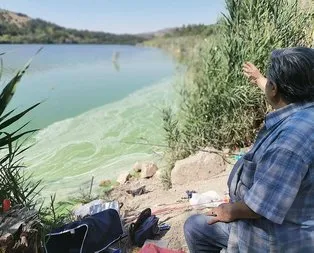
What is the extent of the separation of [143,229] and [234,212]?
4.65 ft

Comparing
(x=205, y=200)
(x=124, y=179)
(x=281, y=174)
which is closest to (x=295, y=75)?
(x=281, y=174)

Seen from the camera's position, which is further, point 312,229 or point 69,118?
point 69,118

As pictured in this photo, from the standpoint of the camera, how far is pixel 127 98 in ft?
53.5

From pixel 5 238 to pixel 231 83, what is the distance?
4.08 meters

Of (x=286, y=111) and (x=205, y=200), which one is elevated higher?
(x=286, y=111)

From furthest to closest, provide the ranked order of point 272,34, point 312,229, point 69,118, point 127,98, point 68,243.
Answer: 1. point 127,98
2. point 69,118
3. point 272,34
4. point 68,243
5. point 312,229

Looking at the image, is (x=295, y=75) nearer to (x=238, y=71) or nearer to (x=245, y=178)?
(x=245, y=178)

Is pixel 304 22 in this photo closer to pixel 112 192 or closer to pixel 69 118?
pixel 112 192

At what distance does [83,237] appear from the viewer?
2516 mm

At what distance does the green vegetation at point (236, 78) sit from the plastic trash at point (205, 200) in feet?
6.01

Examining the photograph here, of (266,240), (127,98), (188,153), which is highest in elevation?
(266,240)

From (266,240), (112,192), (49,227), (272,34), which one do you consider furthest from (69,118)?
(266,240)

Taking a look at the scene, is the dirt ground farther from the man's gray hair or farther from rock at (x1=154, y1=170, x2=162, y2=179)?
the man's gray hair

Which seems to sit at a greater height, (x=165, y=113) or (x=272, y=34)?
(x=272, y=34)
